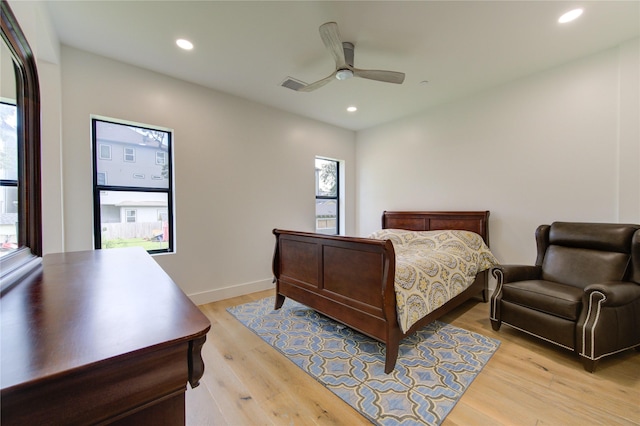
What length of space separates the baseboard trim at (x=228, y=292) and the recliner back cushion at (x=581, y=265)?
3.43 m

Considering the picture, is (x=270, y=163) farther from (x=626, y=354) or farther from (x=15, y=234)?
(x=626, y=354)

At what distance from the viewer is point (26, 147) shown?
1.43 m

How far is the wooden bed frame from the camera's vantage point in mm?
2023

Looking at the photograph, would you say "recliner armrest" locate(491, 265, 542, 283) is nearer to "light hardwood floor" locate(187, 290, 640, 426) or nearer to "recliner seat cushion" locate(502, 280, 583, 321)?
"recliner seat cushion" locate(502, 280, 583, 321)

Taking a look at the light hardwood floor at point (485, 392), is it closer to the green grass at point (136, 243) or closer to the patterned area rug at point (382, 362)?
the patterned area rug at point (382, 362)

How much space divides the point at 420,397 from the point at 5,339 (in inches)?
78.8

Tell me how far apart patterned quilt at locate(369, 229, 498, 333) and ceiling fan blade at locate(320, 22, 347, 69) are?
6.09 ft

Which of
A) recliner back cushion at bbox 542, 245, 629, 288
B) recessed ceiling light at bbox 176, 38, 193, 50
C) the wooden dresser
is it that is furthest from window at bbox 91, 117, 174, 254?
recliner back cushion at bbox 542, 245, 629, 288

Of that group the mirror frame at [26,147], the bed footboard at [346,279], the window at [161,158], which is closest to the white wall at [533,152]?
the bed footboard at [346,279]

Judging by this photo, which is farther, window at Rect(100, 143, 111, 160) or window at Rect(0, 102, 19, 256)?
window at Rect(100, 143, 111, 160)

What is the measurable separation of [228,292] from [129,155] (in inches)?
80.6

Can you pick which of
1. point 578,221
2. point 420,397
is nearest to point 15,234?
point 420,397

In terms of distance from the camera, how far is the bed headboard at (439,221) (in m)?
3.48

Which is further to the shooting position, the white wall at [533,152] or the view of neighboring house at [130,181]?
the view of neighboring house at [130,181]
